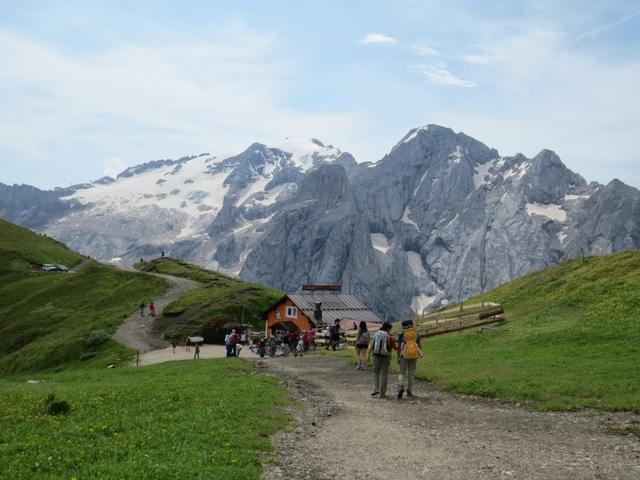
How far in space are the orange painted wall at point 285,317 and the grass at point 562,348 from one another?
28.9 metres

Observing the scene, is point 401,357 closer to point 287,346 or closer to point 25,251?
point 287,346

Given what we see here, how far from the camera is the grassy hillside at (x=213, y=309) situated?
246 ft

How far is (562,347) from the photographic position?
116 feet

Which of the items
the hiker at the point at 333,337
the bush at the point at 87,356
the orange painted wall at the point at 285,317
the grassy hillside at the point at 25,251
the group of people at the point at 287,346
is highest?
the grassy hillside at the point at 25,251

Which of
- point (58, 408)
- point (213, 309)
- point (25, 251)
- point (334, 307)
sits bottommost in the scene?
point (58, 408)

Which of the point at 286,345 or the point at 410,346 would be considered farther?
the point at 286,345

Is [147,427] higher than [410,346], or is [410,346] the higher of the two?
[410,346]

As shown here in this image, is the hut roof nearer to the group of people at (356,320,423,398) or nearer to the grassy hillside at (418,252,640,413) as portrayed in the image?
the grassy hillside at (418,252,640,413)

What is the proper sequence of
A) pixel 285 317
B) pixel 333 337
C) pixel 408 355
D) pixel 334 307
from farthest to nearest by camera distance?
pixel 334 307 < pixel 285 317 < pixel 333 337 < pixel 408 355

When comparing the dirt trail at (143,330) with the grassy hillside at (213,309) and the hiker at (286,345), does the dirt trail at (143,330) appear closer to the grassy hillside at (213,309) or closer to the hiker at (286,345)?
the grassy hillside at (213,309)

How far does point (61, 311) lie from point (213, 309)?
27.0 m

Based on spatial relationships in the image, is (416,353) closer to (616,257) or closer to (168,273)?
(616,257)

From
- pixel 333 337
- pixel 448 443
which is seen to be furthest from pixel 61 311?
pixel 448 443

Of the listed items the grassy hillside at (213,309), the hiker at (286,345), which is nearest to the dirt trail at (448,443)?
the hiker at (286,345)
